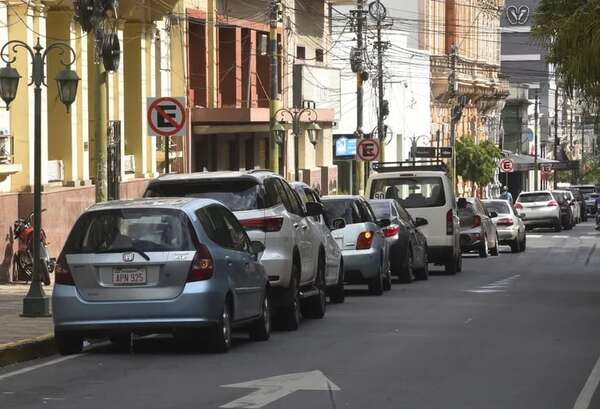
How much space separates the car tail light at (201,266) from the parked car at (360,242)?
953 centimetres

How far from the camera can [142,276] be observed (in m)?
15.6

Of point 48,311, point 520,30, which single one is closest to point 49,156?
point 48,311

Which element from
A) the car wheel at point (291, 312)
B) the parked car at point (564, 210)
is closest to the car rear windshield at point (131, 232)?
the car wheel at point (291, 312)

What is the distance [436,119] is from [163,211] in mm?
67005

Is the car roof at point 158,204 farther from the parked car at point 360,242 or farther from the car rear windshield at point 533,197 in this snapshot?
the car rear windshield at point 533,197

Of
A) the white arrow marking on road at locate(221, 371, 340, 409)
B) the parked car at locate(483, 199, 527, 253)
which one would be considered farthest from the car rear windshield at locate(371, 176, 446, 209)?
the white arrow marking on road at locate(221, 371, 340, 409)

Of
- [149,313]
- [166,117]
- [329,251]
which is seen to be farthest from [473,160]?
[149,313]

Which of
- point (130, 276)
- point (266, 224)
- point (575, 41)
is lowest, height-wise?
point (130, 276)

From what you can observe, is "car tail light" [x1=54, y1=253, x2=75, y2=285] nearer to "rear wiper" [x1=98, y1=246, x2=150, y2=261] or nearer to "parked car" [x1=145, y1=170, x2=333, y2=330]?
"rear wiper" [x1=98, y1=246, x2=150, y2=261]

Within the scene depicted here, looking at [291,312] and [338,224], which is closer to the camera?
[291,312]

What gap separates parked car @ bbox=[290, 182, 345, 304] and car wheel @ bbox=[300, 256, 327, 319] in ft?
1.65

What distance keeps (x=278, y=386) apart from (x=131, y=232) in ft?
10.6

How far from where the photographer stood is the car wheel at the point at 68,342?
15938mm

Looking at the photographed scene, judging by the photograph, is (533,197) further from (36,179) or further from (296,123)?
(36,179)
